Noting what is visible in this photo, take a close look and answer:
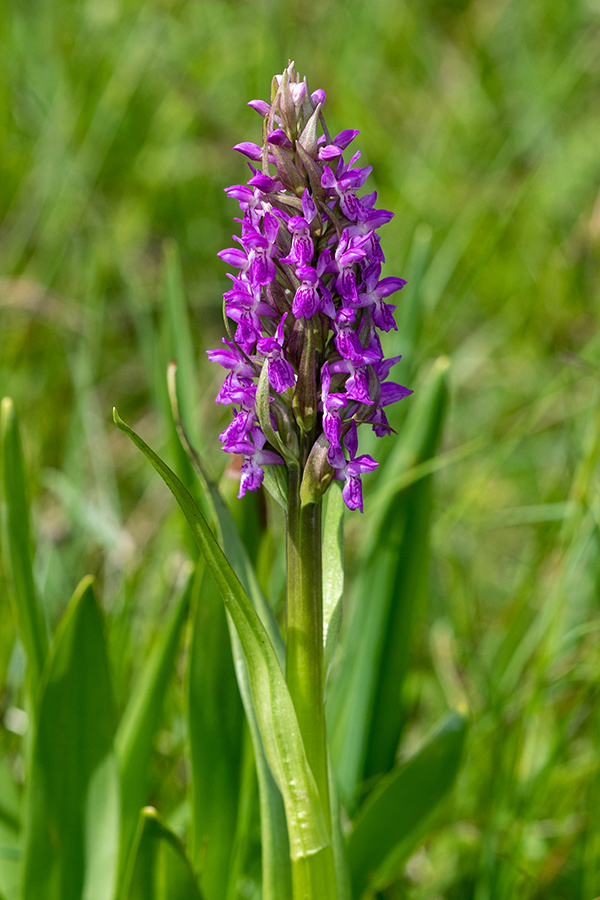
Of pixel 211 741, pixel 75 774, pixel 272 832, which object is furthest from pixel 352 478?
pixel 75 774

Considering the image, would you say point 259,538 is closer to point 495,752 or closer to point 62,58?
point 495,752

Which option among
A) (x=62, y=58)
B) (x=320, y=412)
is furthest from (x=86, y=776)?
(x=62, y=58)

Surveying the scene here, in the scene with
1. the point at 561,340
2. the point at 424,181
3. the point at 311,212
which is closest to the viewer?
the point at 311,212

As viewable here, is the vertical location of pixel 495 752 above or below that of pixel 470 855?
above

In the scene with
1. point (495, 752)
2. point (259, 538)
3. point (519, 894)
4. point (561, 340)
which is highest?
point (561, 340)

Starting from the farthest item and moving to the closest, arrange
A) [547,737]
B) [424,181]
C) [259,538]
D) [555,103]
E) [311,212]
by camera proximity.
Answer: [555,103]
[424,181]
[547,737]
[259,538]
[311,212]

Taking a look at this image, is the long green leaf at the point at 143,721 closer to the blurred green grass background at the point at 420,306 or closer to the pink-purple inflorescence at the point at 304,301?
the blurred green grass background at the point at 420,306

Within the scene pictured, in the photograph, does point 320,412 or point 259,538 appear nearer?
point 320,412

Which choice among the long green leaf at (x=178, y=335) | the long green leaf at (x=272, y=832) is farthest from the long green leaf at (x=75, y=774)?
the long green leaf at (x=178, y=335)
